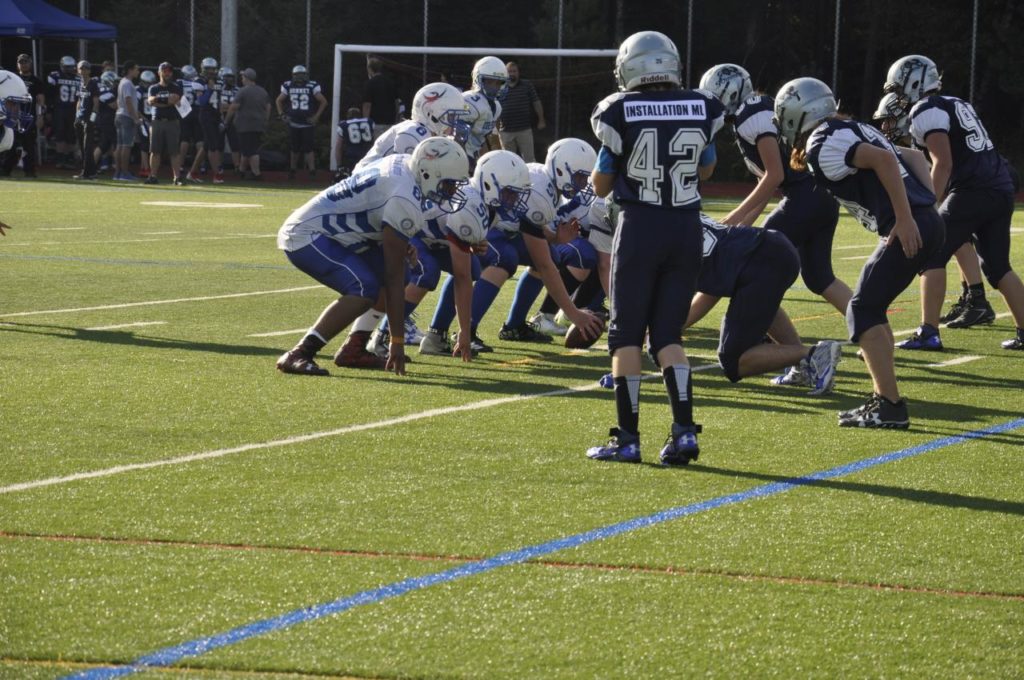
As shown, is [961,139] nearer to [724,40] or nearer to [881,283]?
[881,283]

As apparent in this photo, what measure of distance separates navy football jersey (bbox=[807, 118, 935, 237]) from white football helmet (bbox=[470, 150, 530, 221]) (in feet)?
6.66

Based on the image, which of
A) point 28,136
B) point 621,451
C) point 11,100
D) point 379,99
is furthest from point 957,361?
point 28,136

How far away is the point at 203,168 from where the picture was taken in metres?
33.4

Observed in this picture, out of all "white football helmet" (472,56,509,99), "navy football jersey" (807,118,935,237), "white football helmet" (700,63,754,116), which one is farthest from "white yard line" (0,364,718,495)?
"white football helmet" (472,56,509,99)

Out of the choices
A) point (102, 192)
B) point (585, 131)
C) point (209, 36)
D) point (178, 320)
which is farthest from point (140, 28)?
point (178, 320)

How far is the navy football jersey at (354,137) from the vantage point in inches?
946

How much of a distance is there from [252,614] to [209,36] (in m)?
42.2

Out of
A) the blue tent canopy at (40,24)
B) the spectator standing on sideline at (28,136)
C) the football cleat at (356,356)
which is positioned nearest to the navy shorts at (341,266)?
the football cleat at (356,356)

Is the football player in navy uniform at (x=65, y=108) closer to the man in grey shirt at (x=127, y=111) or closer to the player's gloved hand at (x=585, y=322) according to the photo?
the man in grey shirt at (x=127, y=111)

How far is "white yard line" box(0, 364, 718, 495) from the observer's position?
19.0 ft

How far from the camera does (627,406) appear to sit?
20.9 ft

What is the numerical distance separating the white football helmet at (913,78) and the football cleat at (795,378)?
217 cm

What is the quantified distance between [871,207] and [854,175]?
0.18m

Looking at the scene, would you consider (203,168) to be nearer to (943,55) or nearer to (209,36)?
(209,36)
